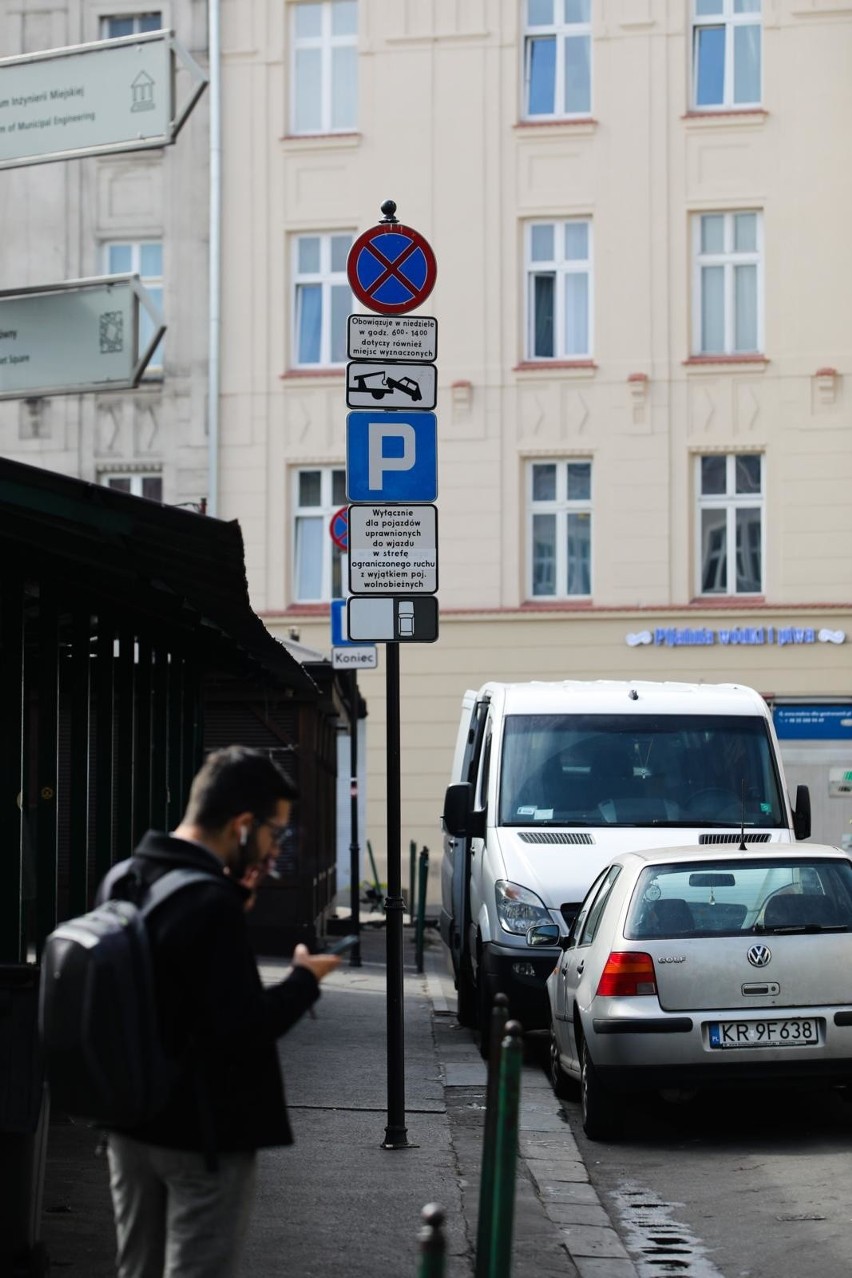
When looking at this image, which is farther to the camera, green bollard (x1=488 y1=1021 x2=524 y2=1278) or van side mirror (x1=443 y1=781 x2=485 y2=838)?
van side mirror (x1=443 y1=781 x2=485 y2=838)

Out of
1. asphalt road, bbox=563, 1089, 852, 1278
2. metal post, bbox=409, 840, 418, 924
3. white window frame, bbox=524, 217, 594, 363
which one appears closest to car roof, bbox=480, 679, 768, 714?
asphalt road, bbox=563, 1089, 852, 1278

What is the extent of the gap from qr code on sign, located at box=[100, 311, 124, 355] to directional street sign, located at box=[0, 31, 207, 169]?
0.60 meters

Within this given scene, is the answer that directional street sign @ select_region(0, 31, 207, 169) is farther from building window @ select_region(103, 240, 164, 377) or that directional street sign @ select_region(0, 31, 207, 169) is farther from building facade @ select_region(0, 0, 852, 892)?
building window @ select_region(103, 240, 164, 377)

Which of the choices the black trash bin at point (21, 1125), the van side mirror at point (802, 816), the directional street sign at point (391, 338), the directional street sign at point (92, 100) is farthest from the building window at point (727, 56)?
the black trash bin at point (21, 1125)

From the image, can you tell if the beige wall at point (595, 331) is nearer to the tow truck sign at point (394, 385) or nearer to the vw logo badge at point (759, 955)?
the vw logo badge at point (759, 955)

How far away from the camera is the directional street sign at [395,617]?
9953mm

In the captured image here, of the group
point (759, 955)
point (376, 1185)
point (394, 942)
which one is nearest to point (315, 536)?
point (759, 955)

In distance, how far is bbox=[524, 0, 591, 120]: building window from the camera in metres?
33.2

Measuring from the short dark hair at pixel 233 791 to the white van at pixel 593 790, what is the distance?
923 centimetres

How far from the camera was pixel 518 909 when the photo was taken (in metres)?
13.6

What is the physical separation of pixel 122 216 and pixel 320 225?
315 cm

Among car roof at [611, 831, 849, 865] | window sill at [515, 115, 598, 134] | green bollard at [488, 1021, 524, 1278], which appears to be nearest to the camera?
green bollard at [488, 1021, 524, 1278]

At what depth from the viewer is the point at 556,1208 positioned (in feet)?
28.5

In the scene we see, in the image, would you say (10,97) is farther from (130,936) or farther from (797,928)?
(797,928)
